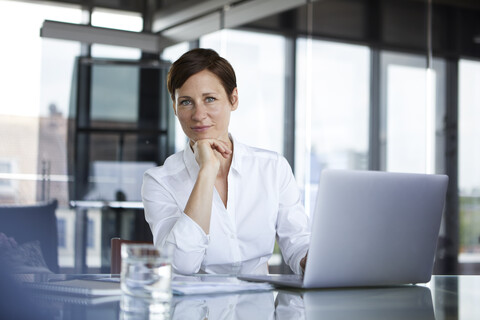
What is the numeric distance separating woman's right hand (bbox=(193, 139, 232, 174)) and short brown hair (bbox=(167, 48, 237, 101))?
21 centimetres

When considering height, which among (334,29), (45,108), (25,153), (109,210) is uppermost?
(334,29)

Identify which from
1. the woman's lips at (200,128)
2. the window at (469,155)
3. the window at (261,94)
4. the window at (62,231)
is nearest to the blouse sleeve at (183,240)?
the woman's lips at (200,128)

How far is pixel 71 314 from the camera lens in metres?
0.93

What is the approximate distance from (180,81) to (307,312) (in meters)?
1.12

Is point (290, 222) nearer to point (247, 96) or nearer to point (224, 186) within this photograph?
point (224, 186)

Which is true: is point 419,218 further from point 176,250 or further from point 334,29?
point 334,29

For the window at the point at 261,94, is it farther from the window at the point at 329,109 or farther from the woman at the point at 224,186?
the woman at the point at 224,186

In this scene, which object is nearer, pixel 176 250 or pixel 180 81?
pixel 176 250

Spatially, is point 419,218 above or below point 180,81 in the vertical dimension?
below

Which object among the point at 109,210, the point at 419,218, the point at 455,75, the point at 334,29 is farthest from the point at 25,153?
the point at 419,218

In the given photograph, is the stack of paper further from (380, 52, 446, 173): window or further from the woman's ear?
(380, 52, 446, 173): window

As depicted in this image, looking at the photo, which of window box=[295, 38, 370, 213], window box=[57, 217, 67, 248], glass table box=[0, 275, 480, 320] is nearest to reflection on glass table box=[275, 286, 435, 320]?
glass table box=[0, 275, 480, 320]

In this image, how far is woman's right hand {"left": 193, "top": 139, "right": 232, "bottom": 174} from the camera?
1.80m

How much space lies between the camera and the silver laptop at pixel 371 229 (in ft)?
4.26
